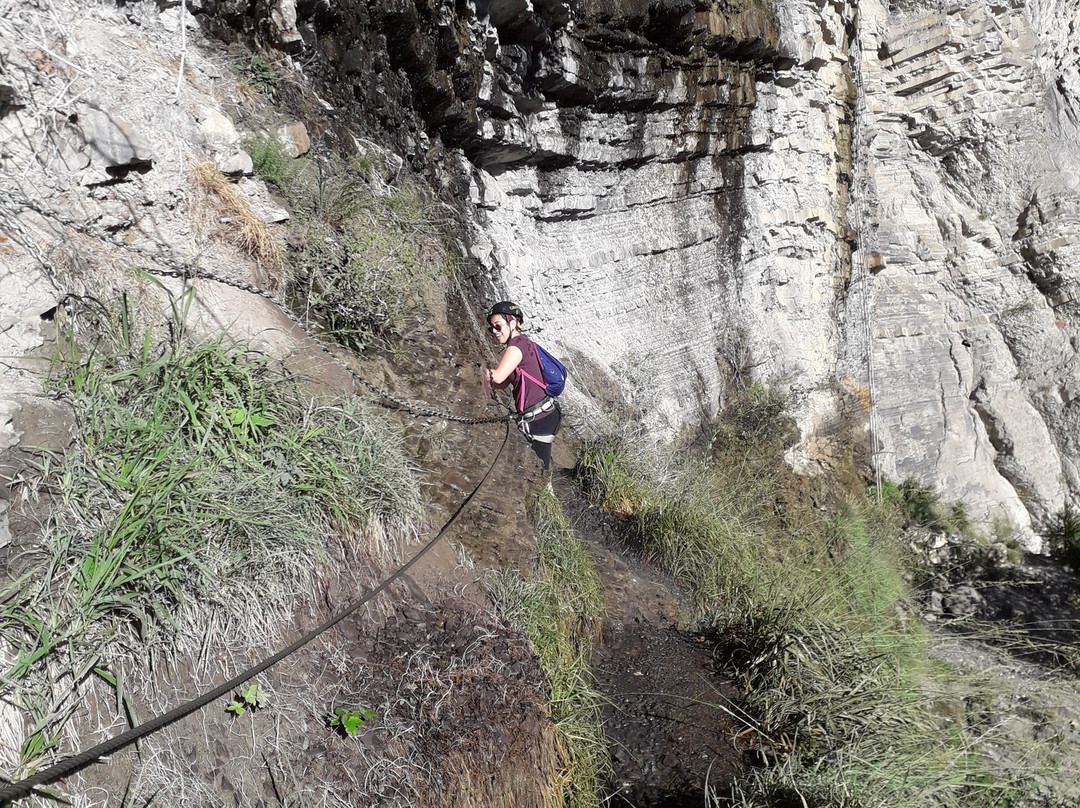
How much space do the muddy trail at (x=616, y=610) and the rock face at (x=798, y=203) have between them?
1.79 meters

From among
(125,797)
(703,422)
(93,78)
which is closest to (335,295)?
(93,78)

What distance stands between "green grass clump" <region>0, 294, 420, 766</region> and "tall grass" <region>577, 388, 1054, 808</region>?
2162 millimetres

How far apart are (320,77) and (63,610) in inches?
148

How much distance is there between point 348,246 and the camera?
4.24 meters

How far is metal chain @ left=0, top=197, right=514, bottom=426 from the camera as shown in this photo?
2.88 metres

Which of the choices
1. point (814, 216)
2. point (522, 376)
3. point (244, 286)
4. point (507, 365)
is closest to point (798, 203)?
point (814, 216)

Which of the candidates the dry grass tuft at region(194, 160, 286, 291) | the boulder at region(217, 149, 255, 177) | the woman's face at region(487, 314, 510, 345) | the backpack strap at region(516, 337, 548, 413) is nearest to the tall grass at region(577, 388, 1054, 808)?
the backpack strap at region(516, 337, 548, 413)

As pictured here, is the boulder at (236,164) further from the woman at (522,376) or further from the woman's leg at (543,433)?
the woman's leg at (543,433)

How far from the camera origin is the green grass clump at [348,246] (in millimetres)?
4004

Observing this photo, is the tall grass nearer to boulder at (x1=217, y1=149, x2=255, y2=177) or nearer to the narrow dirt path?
the narrow dirt path

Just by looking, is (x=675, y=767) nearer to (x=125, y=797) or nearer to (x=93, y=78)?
(x=125, y=797)

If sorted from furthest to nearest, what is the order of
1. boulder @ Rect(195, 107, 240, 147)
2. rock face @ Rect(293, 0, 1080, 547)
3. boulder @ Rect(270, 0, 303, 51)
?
rock face @ Rect(293, 0, 1080, 547)
boulder @ Rect(270, 0, 303, 51)
boulder @ Rect(195, 107, 240, 147)

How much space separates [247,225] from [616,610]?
317 centimetres

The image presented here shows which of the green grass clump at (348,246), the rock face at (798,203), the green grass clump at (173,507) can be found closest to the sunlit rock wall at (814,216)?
the rock face at (798,203)
